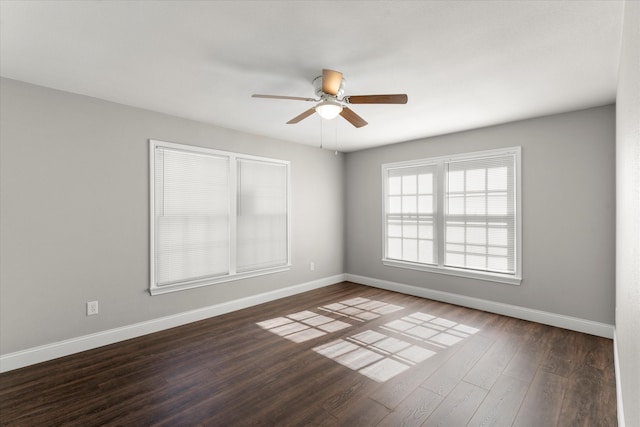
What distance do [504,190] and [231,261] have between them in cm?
389

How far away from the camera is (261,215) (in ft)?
15.3

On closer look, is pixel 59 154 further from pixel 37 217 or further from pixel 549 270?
pixel 549 270

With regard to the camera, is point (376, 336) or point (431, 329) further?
point (431, 329)

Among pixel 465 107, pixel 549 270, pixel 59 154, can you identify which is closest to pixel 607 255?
pixel 549 270

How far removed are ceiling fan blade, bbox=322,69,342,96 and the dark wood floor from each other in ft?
7.92

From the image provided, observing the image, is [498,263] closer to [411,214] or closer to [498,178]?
[498,178]

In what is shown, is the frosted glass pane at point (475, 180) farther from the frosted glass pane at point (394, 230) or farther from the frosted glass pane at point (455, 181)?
the frosted glass pane at point (394, 230)

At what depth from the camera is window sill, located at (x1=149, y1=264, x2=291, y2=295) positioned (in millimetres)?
3572

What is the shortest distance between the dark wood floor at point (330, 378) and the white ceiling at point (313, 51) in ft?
8.45

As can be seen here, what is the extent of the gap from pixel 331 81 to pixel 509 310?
372cm

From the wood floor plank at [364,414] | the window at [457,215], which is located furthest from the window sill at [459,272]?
the wood floor plank at [364,414]

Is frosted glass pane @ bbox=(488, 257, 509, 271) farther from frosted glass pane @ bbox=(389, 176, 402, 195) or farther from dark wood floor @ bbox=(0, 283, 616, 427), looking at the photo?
frosted glass pane @ bbox=(389, 176, 402, 195)

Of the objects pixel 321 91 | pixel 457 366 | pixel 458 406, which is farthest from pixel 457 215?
pixel 321 91

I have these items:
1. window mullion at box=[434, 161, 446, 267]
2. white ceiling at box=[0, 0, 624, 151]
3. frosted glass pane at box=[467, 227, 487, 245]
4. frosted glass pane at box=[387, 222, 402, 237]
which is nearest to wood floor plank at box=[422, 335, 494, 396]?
frosted glass pane at box=[467, 227, 487, 245]
